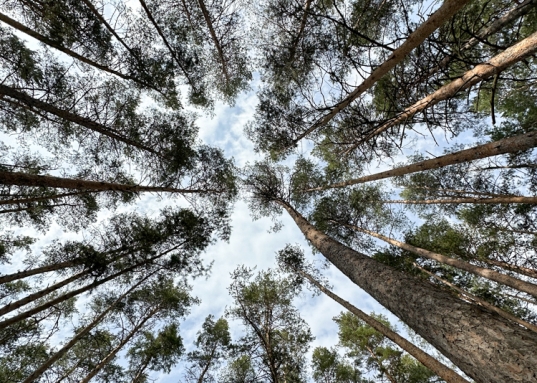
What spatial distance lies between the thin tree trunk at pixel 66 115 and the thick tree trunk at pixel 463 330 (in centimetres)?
730

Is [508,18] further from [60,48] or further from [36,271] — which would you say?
[36,271]

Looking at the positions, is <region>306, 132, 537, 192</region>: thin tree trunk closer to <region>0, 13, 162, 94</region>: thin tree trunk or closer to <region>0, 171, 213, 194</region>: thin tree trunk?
<region>0, 171, 213, 194</region>: thin tree trunk

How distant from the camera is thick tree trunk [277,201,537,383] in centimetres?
183

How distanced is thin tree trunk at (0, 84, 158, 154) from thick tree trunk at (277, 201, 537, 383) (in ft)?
24.0

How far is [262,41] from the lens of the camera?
8836 millimetres

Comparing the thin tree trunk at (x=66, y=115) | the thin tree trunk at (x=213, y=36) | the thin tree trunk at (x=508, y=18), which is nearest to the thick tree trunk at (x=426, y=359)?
the thin tree trunk at (x=508, y=18)

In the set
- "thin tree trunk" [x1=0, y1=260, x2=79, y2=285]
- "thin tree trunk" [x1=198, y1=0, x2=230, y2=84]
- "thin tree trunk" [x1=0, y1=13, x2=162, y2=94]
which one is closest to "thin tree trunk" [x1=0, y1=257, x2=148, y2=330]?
"thin tree trunk" [x1=0, y1=260, x2=79, y2=285]

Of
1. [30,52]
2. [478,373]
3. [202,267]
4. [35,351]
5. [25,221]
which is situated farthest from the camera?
[202,267]

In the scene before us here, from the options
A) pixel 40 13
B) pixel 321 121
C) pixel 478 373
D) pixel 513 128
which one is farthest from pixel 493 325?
pixel 40 13

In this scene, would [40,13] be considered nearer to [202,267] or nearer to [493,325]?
[202,267]

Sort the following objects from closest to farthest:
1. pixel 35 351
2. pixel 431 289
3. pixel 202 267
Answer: pixel 431 289, pixel 35 351, pixel 202 267

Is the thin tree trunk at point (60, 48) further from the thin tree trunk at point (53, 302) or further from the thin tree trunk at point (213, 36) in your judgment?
the thin tree trunk at point (53, 302)

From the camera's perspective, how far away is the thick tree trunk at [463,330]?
6.00ft

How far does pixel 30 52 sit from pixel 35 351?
9293mm
